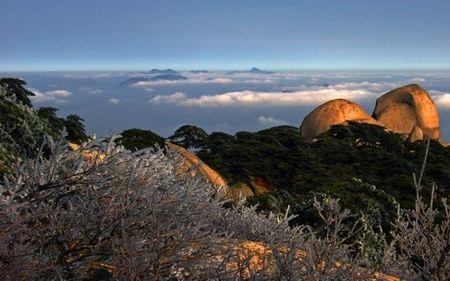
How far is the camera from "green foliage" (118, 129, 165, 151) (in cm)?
1974

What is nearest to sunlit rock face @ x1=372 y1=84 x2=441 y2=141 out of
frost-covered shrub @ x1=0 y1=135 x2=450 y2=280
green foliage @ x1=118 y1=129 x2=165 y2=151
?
green foliage @ x1=118 y1=129 x2=165 y2=151

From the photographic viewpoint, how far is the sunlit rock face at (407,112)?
43531 millimetres

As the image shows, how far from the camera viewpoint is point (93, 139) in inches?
184

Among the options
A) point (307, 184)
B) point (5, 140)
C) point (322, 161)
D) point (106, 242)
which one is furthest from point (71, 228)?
point (322, 161)

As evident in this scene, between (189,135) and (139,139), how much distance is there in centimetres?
935

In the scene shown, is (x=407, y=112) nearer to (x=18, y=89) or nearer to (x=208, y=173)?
(x=208, y=173)

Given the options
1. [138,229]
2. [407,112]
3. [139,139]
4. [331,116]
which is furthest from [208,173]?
[407,112]

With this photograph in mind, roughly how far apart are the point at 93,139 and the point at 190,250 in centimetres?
131

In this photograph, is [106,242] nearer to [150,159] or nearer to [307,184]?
[150,159]

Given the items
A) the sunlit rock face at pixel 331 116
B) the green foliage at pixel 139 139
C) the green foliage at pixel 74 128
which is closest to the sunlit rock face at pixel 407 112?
the sunlit rock face at pixel 331 116

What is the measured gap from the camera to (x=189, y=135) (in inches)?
1171

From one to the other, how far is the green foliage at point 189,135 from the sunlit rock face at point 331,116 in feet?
35.5

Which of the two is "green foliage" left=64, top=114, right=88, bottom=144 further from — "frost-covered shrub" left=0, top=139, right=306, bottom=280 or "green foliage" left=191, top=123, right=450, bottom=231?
"frost-covered shrub" left=0, top=139, right=306, bottom=280

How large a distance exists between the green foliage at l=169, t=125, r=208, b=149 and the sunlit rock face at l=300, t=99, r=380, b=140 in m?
10.8
